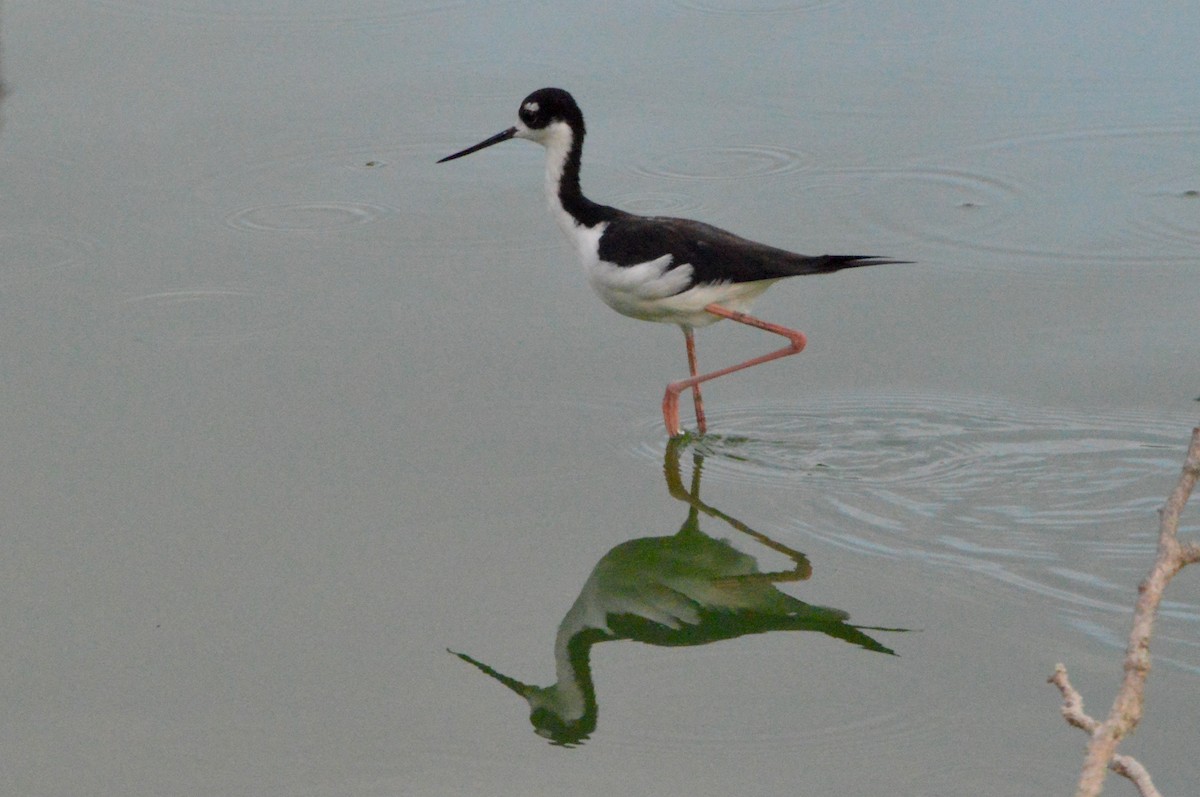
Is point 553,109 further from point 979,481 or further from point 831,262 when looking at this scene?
point 979,481

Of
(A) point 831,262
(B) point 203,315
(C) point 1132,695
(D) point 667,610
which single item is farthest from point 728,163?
(C) point 1132,695

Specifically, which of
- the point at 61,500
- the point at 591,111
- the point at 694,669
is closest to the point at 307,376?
the point at 61,500

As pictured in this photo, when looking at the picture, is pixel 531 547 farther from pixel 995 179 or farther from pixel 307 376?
pixel 995 179

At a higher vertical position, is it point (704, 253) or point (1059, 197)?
point (1059, 197)

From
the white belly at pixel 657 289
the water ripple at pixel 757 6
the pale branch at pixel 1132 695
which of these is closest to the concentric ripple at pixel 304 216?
the white belly at pixel 657 289

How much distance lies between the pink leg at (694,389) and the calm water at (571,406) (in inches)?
4.3

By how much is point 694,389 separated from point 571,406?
392 mm

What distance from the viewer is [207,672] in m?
3.96

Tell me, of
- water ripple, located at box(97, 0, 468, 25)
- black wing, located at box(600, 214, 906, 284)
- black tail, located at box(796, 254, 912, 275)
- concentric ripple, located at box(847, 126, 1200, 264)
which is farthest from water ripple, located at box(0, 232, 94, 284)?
concentric ripple, located at box(847, 126, 1200, 264)

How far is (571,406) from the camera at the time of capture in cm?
535

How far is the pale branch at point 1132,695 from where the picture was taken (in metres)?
2.32

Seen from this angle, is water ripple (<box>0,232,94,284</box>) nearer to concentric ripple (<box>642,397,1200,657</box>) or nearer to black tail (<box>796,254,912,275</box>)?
concentric ripple (<box>642,397,1200,657</box>)

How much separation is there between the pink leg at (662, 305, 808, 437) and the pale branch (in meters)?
2.44

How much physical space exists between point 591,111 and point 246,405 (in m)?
2.83
